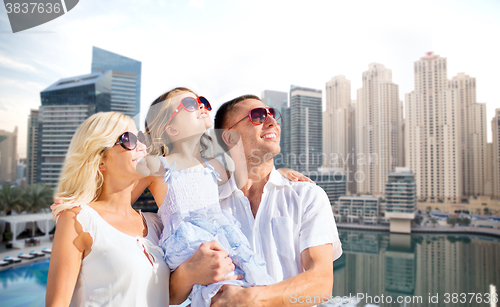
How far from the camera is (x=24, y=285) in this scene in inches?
450

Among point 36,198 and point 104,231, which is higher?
point 104,231

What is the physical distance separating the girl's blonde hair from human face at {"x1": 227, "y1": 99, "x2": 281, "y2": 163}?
0.27 m

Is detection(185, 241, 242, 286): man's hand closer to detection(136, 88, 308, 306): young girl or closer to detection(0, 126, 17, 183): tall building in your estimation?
detection(136, 88, 308, 306): young girl

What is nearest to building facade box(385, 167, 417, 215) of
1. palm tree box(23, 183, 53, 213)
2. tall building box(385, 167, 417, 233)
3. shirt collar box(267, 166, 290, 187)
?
tall building box(385, 167, 417, 233)

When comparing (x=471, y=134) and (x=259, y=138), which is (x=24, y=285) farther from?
(x=471, y=134)

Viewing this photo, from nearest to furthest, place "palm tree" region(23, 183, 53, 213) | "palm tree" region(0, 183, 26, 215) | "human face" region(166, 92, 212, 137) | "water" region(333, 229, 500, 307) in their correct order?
"human face" region(166, 92, 212, 137)
"water" region(333, 229, 500, 307)
"palm tree" region(0, 183, 26, 215)
"palm tree" region(23, 183, 53, 213)

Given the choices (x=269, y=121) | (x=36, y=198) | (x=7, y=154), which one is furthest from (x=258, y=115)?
(x=7, y=154)

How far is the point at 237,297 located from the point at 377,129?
117ft

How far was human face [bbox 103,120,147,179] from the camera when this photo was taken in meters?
0.97

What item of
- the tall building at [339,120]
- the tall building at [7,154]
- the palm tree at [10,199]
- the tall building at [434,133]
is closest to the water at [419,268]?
the tall building at [434,133]

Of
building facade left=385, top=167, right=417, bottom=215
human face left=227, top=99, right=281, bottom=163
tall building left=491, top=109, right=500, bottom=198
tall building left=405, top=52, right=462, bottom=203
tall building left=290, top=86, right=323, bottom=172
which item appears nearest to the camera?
human face left=227, top=99, right=281, bottom=163

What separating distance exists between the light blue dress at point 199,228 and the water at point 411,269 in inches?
551

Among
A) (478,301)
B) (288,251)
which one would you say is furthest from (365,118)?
(288,251)

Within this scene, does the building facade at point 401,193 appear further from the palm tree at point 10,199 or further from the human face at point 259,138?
the palm tree at point 10,199
